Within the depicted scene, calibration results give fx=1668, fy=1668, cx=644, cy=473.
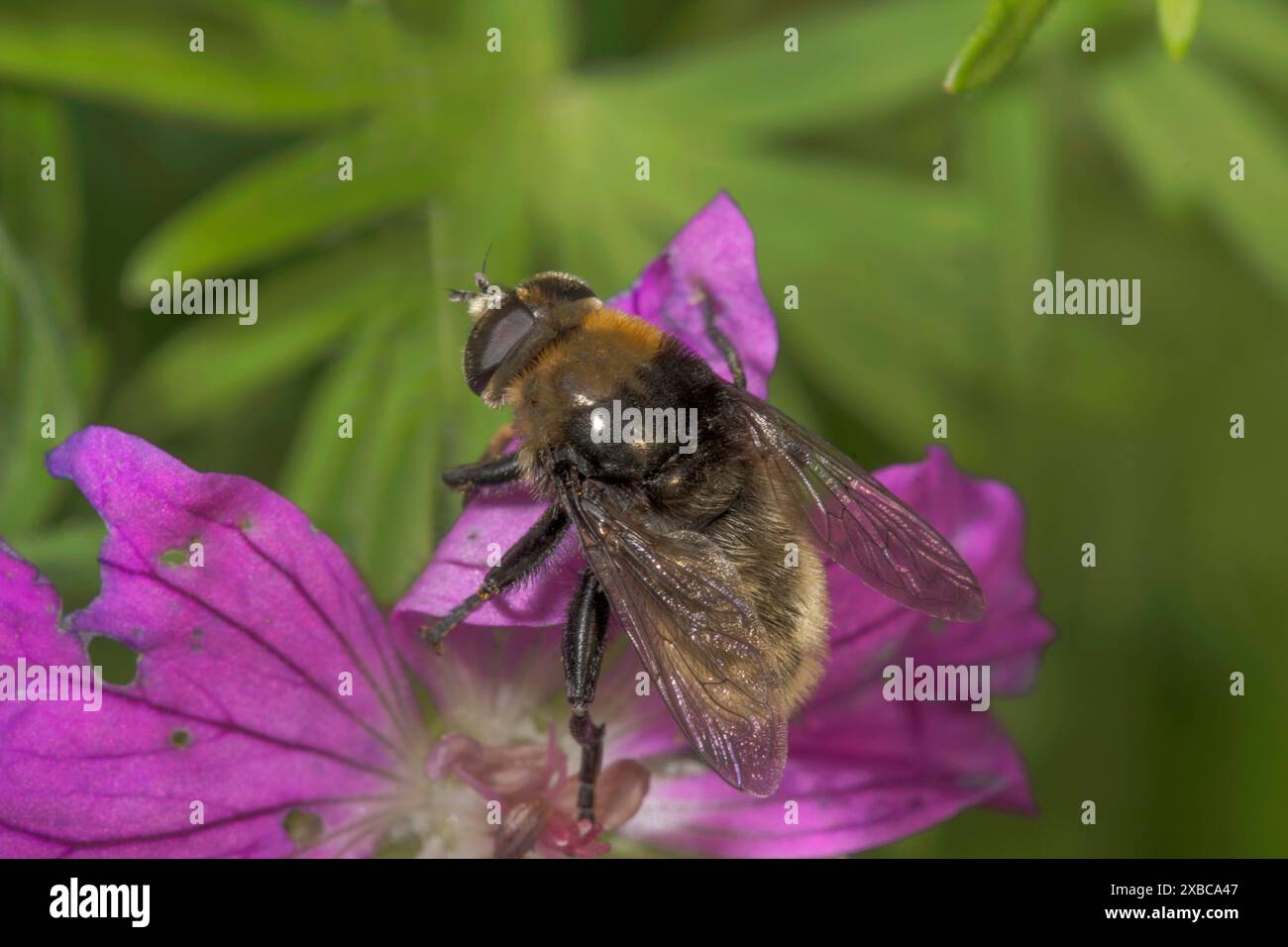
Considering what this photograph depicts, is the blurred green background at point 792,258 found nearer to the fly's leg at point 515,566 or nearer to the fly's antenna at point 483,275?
the fly's antenna at point 483,275

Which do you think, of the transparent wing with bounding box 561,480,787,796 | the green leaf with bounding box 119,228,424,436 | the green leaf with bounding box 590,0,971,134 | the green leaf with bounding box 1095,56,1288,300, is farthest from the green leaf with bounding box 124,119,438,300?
the green leaf with bounding box 1095,56,1288,300

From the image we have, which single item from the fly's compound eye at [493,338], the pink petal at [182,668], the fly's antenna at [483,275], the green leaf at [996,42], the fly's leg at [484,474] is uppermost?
the green leaf at [996,42]

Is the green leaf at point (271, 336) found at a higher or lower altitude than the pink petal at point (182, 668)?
higher

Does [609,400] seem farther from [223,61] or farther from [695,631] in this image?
[223,61]

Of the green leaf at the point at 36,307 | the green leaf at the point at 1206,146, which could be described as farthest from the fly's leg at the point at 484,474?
the green leaf at the point at 1206,146

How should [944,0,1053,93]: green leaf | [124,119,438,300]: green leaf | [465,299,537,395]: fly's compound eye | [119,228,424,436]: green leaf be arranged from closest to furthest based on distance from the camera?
[944,0,1053,93]: green leaf, [465,299,537,395]: fly's compound eye, [124,119,438,300]: green leaf, [119,228,424,436]: green leaf


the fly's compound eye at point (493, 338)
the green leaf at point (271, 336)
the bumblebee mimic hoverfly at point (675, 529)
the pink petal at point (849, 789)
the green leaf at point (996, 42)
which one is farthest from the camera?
the green leaf at point (271, 336)

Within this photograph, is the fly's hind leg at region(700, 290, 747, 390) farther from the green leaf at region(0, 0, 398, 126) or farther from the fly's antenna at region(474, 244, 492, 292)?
the green leaf at region(0, 0, 398, 126)
